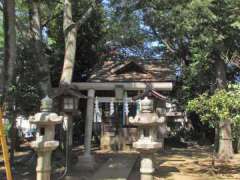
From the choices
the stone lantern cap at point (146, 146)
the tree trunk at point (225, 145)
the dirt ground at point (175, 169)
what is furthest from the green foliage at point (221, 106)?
the tree trunk at point (225, 145)

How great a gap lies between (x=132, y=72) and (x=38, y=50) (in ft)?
30.6

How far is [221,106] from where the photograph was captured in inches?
502

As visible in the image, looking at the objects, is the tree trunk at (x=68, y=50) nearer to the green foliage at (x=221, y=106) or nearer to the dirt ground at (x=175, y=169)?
the dirt ground at (x=175, y=169)

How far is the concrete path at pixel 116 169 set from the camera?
13.2 metres

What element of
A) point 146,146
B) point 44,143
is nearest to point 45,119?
point 44,143

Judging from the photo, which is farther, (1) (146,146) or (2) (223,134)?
(2) (223,134)

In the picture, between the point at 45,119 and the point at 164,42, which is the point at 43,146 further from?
the point at 164,42

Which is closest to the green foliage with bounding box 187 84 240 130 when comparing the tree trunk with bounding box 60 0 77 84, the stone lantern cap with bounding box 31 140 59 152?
the tree trunk with bounding box 60 0 77 84

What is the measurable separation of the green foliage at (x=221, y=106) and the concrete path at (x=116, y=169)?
2.89 metres

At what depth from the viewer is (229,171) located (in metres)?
14.6

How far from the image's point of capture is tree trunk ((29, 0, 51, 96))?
1551 centimetres

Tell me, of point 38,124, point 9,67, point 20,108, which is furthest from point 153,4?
point 38,124

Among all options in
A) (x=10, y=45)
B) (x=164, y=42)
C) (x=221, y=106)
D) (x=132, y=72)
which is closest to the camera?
(x=10, y=45)

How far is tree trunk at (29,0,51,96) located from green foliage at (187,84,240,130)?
5.06 metres
